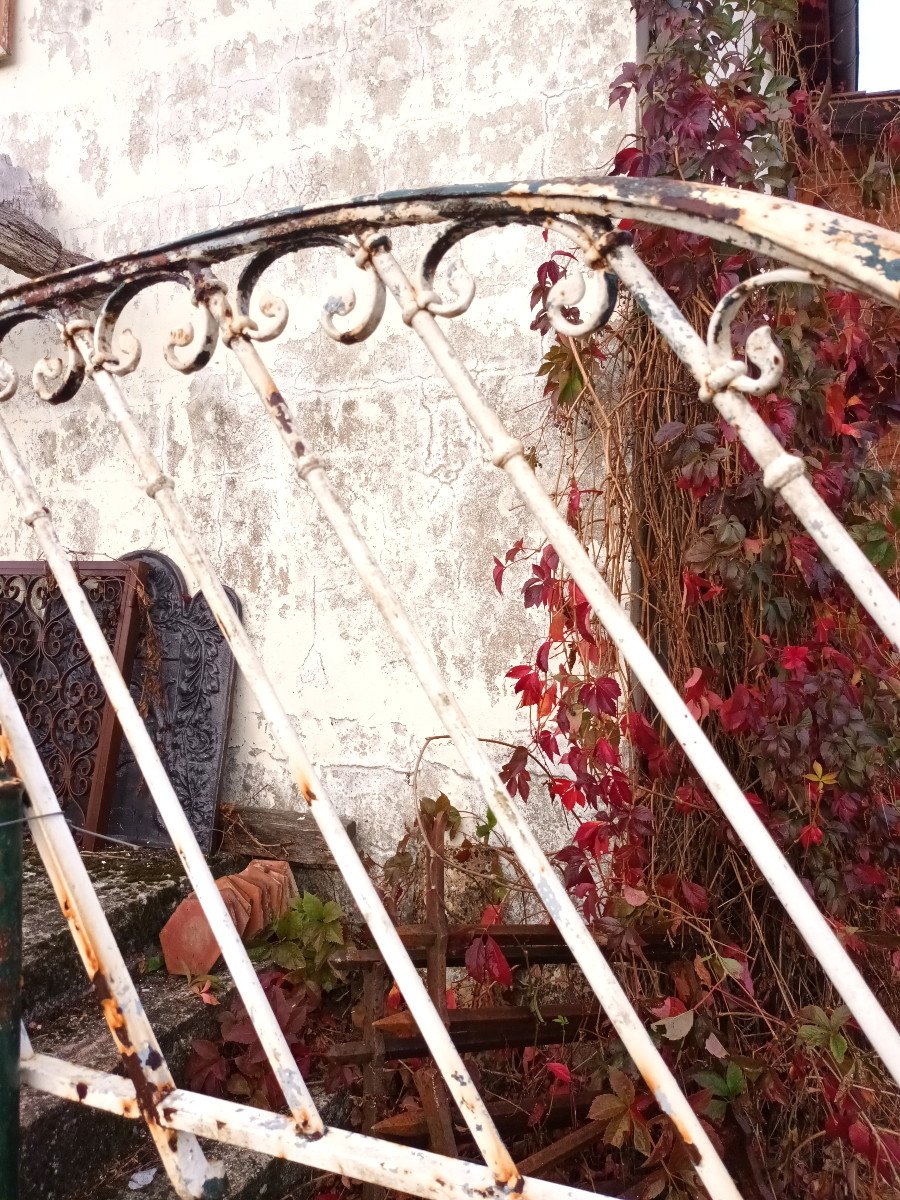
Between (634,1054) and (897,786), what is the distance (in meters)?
1.59

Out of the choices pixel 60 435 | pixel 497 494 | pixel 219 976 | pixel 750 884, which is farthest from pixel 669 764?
pixel 60 435

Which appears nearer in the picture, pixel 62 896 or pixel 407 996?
pixel 407 996

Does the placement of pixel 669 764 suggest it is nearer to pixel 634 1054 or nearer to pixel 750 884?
pixel 750 884

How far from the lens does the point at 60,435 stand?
3.00 metres

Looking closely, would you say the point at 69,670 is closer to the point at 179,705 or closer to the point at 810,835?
the point at 179,705

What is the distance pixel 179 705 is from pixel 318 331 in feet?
3.96

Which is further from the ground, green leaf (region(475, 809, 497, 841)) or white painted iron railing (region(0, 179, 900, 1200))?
white painted iron railing (region(0, 179, 900, 1200))

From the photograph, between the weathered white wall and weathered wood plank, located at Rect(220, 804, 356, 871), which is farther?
weathered wood plank, located at Rect(220, 804, 356, 871)

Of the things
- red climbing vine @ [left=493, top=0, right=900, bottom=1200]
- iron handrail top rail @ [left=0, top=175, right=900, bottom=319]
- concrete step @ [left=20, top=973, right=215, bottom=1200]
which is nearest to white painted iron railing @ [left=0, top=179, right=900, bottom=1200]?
iron handrail top rail @ [left=0, top=175, right=900, bottom=319]

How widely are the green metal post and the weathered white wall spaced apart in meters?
1.48

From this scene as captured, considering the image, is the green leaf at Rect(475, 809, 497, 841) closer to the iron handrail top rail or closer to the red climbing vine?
the red climbing vine

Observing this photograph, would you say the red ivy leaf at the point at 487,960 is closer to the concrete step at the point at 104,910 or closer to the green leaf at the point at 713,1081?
the green leaf at the point at 713,1081

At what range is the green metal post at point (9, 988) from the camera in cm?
93

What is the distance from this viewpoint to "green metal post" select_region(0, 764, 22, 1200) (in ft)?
3.06
